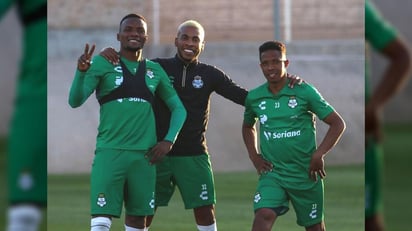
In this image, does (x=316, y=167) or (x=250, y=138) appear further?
(x=250, y=138)

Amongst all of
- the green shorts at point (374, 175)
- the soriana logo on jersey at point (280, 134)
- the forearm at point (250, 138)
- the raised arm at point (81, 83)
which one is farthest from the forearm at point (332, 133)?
the green shorts at point (374, 175)

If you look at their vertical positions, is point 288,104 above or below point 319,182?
above

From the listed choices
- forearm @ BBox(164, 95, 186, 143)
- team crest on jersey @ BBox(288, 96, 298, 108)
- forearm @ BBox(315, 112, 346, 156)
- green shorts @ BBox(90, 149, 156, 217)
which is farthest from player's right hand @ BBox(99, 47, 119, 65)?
forearm @ BBox(315, 112, 346, 156)

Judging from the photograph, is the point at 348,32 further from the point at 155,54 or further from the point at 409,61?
the point at 409,61

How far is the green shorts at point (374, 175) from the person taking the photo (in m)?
3.47

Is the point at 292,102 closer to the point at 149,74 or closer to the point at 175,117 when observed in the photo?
the point at 175,117

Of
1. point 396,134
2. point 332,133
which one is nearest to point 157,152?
point 332,133

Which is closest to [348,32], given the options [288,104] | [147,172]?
[288,104]

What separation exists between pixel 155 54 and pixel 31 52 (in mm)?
3349

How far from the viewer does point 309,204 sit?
5.66m

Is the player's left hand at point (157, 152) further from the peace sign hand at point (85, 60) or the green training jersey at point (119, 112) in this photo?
the peace sign hand at point (85, 60)

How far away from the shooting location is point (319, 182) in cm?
568

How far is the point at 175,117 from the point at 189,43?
0.47 m

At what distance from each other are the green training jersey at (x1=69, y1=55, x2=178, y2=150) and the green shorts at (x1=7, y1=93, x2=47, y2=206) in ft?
9.07
